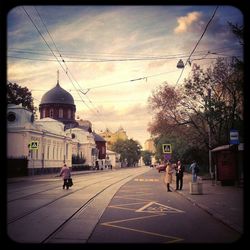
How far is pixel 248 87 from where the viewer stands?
5434mm

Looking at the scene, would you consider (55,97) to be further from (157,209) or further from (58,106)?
(157,209)

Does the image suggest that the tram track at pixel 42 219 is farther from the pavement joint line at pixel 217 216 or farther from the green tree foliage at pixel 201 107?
the green tree foliage at pixel 201 107

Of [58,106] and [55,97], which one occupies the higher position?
[55,97]

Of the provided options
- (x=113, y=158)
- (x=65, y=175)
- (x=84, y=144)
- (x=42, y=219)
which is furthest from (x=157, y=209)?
(x=113, y=158)

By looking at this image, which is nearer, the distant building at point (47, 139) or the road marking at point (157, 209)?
the road marking at point (157, 209)

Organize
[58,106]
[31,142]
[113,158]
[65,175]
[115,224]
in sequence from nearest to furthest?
[115,224]
[65,175]
[31,142]
[58,106]
[113,158]

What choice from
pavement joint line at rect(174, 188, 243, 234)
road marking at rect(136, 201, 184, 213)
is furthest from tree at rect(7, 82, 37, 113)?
pavement joint line at rect(174, 188, 243, 234)

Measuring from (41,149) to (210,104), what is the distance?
106ft

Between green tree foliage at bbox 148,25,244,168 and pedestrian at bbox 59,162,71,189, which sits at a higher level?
green tree foliage at bbox 148,25,244,168

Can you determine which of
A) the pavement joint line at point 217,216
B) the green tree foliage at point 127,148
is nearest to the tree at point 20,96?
the pavement joint line at point 217,216

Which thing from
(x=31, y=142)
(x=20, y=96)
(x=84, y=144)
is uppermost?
(x=20, y=96)

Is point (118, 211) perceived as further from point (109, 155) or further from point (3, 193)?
point (109, 155)

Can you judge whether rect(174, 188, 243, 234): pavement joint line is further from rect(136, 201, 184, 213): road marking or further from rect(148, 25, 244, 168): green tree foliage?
rect(148, 25, 244, 168): green tree foliage

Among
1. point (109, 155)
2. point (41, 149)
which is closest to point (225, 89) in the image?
point (41, 149)
